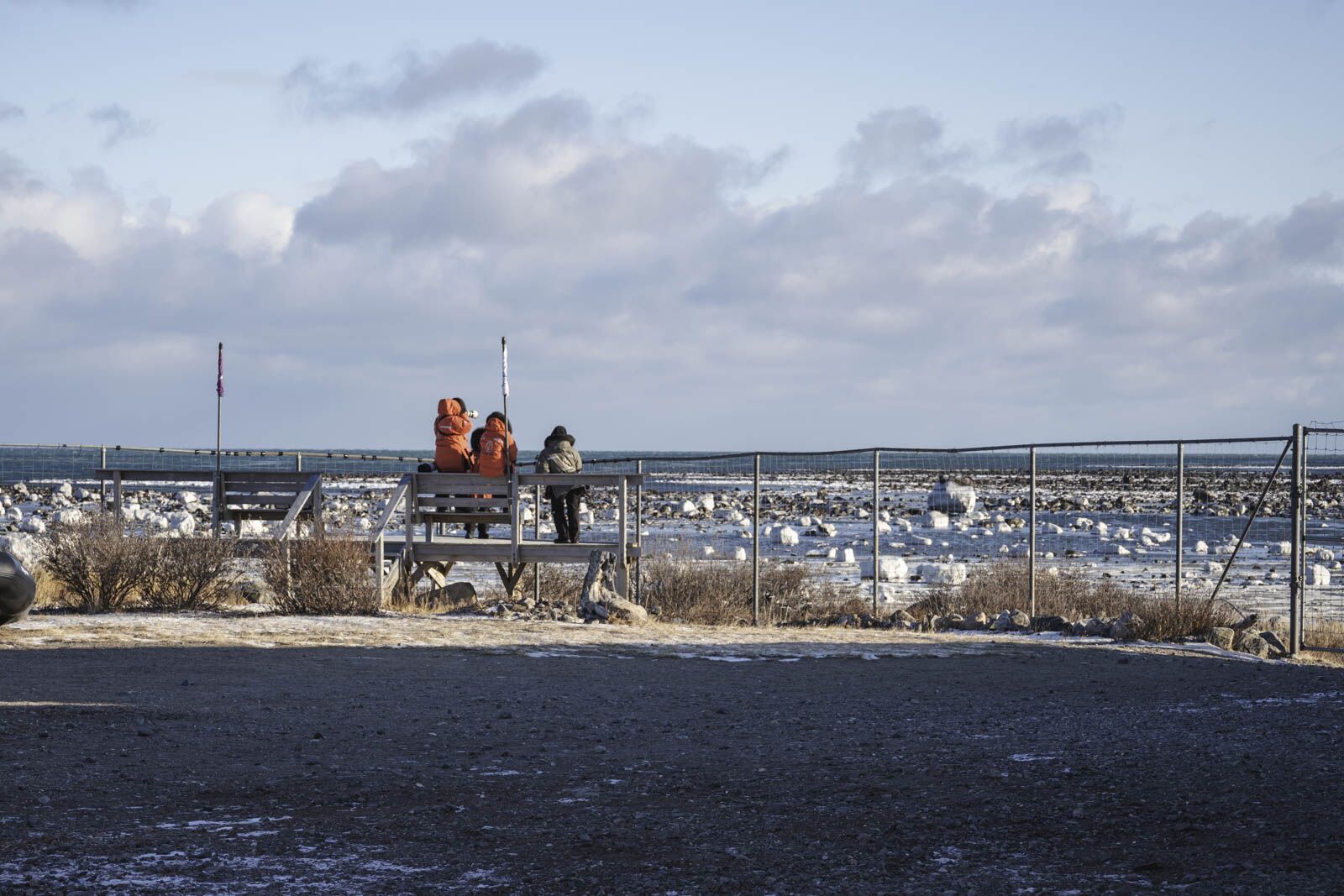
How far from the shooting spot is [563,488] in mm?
17547

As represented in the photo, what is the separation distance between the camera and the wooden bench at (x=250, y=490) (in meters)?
17.5

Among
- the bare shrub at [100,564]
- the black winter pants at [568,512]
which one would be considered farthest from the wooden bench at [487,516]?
the bare shrub at [100,564]

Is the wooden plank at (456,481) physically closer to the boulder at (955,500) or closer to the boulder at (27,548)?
the boulder at (27,548)

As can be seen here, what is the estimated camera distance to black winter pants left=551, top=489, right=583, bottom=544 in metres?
17.8

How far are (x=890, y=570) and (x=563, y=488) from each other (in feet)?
28.8

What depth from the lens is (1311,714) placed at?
915cm

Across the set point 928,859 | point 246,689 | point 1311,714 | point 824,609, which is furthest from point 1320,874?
point 824,609

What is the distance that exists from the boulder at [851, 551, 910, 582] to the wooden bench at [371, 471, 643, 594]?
27.3 ft

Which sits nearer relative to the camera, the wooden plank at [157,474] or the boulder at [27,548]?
the wooden plank at [157,474]

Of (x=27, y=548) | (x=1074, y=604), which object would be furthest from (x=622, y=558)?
(x=27, y=548)

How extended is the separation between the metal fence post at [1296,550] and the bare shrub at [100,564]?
11.8 metres

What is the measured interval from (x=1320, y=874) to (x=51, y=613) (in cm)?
1343

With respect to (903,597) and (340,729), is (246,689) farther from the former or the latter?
(903,597)

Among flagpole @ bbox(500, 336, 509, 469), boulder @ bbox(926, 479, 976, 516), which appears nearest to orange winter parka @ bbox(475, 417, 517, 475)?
flagpole @ bbox(500, 336, 509, 469)
